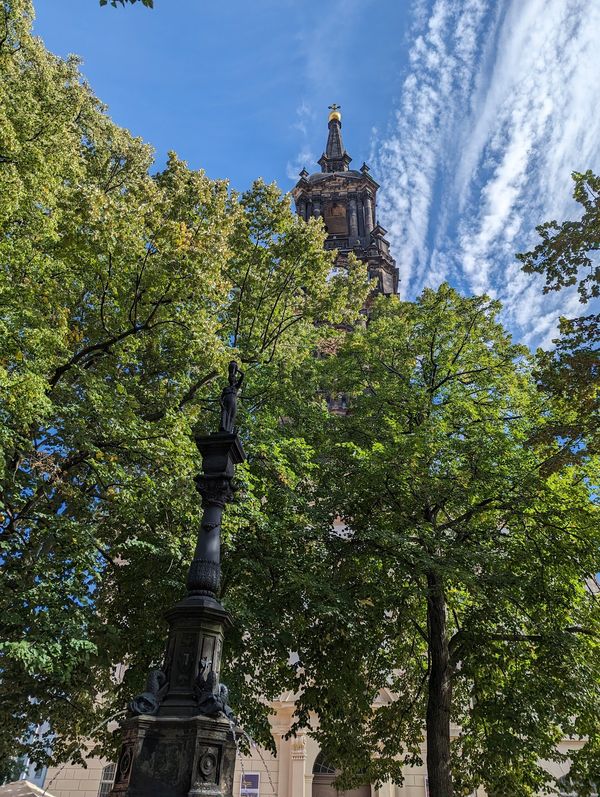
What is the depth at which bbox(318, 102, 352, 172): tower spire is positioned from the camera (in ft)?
178

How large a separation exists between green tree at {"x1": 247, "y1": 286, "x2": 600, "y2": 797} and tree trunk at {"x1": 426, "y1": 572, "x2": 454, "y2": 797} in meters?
0.03

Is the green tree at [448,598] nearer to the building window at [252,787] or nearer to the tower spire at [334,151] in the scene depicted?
the building window at [252,787]

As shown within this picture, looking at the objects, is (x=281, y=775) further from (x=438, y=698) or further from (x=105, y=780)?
(x=438, y=698)

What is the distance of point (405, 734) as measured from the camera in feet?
44.8

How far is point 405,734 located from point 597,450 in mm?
8761

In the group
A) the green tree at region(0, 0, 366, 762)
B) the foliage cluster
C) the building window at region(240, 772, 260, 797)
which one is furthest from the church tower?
the building window at region(240, 772, 260, 797)

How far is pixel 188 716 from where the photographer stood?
561 cm

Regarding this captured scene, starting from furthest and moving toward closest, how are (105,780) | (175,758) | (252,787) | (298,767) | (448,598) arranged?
(105,780) → (298,767) → (252,787) → (448,598) → (175,758)

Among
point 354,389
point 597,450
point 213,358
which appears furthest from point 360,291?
point 597,450

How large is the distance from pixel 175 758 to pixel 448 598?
10028 mm

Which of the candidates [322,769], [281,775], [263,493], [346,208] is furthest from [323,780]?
[346,208]

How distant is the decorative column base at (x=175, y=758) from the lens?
5.28 meters

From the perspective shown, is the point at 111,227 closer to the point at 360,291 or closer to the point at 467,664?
the point at 360,291

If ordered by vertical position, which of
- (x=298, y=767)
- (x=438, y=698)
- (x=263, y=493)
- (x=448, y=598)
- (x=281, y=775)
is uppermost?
(x=263, y=493)
